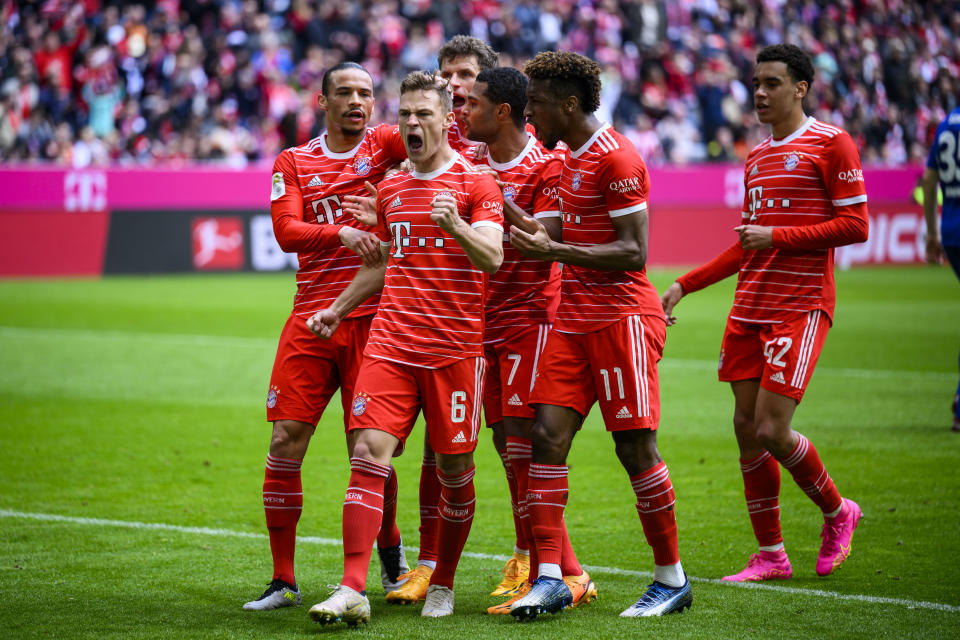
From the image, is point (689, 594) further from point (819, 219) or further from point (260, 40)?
point (260, 40)

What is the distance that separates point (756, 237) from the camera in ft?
19.6

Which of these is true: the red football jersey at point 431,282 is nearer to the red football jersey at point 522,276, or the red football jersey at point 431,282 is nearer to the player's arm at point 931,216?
the red football jersey at point 522,276

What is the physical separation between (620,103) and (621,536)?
22599 millimetres

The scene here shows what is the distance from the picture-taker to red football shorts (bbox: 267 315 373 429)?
5.73 m

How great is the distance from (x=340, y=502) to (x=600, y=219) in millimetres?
3208

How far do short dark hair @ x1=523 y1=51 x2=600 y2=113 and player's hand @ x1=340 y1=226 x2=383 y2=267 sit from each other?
995 mm

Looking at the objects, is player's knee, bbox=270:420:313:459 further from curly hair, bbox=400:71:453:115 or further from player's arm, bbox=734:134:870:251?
player's arm, bbox=734:134:870:251

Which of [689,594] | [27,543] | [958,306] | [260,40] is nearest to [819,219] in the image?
[689,594]

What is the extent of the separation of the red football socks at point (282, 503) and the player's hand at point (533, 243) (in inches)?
56.6

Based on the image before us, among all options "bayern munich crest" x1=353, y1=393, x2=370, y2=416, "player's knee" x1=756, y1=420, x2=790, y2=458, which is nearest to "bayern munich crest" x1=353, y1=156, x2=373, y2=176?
"bayern munich crest" x1=353, y1=393, x2=370, y2=416

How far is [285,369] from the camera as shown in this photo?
5.77m

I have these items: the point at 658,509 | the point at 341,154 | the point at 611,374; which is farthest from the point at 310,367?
the point at 658,509

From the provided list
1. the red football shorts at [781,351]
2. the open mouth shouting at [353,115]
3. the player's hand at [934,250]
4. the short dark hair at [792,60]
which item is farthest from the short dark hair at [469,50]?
the player's hand at [934,250]

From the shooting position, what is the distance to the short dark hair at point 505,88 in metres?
5.88
